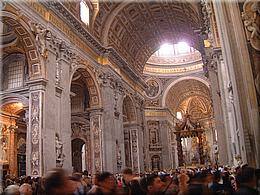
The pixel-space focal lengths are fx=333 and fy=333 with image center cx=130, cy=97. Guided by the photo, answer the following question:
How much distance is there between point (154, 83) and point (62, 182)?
2944cm

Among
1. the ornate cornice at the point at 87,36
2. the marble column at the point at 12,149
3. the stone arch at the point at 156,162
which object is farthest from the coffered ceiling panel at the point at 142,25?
the stone arch at the point at 156,162

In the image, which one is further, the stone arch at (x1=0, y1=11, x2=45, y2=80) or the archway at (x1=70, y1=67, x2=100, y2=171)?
the archway at (x1=70, y1=67, x2=100, y2=171)

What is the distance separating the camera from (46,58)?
434 inches

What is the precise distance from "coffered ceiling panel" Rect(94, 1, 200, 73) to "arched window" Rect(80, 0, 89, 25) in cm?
91

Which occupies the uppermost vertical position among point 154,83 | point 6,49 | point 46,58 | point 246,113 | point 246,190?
point 154,83

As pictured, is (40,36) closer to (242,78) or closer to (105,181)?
(242,78)

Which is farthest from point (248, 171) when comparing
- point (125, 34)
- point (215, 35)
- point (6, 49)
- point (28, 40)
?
point (125, 34)

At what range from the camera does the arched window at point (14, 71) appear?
40.9ft

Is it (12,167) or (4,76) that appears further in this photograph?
(12,167)

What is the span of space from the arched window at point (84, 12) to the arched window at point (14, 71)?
353cm

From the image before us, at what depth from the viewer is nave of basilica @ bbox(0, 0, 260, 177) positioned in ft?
18.3

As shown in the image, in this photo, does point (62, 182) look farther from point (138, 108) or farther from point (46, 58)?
point (138, 108)

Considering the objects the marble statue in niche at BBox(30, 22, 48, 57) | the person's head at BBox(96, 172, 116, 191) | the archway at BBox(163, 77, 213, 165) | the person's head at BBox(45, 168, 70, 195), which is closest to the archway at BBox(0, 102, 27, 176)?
the marble statue in niche at BBox(30, 22, 48, 57)

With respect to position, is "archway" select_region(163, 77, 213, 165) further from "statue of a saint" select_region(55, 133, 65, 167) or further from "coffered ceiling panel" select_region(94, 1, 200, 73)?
"statue of a saint" select_region(55, 133, 65, 167)
